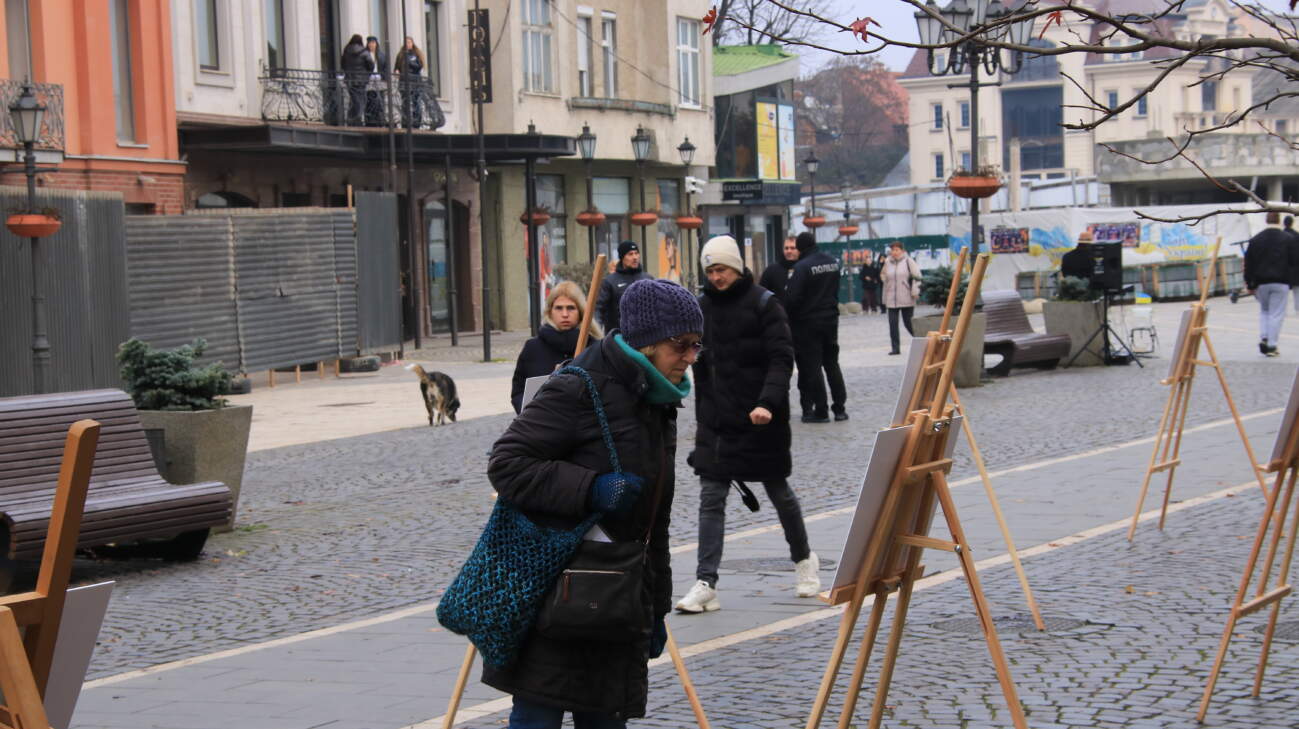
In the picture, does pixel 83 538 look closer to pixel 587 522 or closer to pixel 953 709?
pixel 953 709

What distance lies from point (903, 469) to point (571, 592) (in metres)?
1.12

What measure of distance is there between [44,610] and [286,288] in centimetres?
2251

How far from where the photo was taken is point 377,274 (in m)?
28.0

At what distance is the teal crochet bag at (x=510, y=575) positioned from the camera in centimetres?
431

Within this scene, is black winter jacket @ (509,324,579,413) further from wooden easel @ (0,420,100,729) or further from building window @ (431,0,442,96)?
building window @ (431,0,442,96)

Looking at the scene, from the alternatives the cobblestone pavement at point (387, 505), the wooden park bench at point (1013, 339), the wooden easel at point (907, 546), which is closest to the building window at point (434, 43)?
the wooden park bench at point (1013, 339)

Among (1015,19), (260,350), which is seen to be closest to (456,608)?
(1015,19)

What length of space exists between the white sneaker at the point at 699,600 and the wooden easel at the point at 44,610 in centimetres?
499

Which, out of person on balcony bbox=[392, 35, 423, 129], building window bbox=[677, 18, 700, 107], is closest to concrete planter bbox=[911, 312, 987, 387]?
person on balcony bbox=[392, 35, 423, 129]

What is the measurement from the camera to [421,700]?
6637 mm

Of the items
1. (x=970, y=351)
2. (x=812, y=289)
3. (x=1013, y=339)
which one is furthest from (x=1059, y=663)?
(x=1013, y=339)

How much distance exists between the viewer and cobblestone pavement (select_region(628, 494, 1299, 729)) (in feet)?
20.1

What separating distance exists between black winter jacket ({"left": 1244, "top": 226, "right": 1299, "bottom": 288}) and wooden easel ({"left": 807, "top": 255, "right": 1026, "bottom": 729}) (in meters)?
20.0

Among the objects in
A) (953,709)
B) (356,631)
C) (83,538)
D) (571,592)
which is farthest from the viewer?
(83,538)
